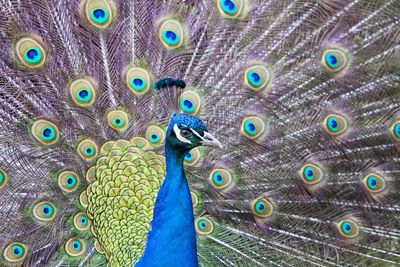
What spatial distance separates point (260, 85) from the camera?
268 cm

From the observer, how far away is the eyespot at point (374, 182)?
2760mm

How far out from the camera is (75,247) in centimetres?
281

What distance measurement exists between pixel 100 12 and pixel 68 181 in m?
0.65

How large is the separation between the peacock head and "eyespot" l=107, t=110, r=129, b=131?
1.88 ft

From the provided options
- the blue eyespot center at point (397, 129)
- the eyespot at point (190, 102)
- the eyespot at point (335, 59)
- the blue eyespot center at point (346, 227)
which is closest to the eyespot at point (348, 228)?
the blue eyespot center at point (346, 227)

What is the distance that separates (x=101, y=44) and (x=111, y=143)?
369 millimetres

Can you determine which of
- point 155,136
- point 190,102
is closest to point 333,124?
point 190,102

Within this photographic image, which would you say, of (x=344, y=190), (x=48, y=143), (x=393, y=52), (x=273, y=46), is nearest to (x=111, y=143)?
(x=48, y=143)

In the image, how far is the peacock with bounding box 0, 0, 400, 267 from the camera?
2.62 metres

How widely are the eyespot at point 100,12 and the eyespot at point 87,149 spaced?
432 mm

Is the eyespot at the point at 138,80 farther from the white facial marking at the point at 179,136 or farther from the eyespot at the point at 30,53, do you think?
the white facial marking at the point at 179,136

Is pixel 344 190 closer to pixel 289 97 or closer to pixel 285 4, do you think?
pixel 289 97

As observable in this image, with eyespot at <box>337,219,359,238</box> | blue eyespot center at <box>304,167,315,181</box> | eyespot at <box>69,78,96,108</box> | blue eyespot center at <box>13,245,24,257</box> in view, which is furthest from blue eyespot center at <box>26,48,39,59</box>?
eyespot at <box>337,219,359,238</box>

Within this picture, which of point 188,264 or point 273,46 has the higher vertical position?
point 273,46
